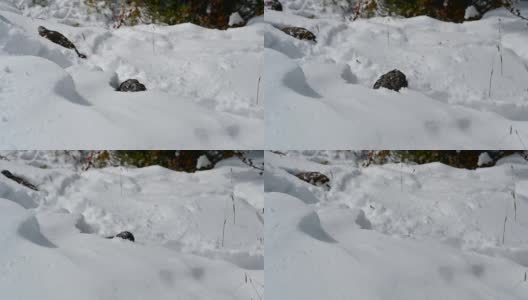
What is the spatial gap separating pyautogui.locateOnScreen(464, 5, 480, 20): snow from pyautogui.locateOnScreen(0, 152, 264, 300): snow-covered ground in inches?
69.0

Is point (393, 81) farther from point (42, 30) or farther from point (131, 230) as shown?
point (42, 30)

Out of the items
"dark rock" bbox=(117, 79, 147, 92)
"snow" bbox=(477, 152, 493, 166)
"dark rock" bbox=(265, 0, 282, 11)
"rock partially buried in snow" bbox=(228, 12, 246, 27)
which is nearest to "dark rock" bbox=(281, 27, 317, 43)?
"dark rock" bbox=(265, 0, 282, 11)

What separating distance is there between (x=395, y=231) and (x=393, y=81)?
91 centimetres

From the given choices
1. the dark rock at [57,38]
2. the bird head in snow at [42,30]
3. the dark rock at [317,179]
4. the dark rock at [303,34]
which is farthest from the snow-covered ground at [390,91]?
the bird head in snow at [42,30]

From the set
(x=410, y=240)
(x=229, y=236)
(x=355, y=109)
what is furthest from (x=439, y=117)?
(x=229, y=236)

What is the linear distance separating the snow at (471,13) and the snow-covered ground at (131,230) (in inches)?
69.0

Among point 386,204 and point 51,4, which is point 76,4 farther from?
point 386,204

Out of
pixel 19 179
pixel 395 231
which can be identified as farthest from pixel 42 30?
pixel 395 231

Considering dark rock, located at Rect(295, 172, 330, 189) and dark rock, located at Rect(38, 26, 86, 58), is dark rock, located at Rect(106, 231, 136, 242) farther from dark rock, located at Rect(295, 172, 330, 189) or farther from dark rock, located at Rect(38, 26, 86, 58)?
dark rock, located at Rect(38, 26, 86, 58)

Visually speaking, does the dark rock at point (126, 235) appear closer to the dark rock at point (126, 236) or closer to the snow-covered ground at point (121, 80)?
the dark rock at point (126, 236)

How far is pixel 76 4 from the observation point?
12.2 feet

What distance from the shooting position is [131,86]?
3.29 meters

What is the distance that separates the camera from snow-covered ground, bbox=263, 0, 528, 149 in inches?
124

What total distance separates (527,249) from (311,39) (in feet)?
5.64
